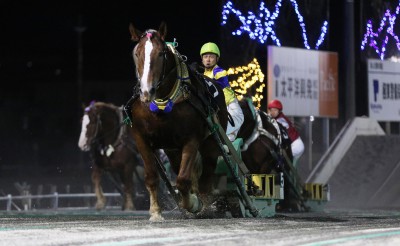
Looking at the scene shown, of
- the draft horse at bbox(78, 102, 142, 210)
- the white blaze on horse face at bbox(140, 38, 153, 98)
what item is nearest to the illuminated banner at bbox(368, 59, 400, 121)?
the draft horse at bbox(78, 102, 142, 210)

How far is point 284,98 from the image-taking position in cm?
2336

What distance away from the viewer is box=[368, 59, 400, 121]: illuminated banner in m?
25.3

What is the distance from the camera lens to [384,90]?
Result: 84.5 ft

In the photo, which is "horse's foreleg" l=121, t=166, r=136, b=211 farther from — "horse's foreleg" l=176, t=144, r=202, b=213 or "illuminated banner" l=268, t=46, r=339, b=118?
"horse's foreleg" l=176, t=144, r=202, b=213

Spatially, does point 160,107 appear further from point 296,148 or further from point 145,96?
point 296,148

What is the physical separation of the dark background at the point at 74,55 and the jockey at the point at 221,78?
9.17 metres

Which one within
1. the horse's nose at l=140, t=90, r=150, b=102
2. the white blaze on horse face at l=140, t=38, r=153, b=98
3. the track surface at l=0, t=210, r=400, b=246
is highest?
the white blaze on horse face at l=140, t=38, r=153, b=98

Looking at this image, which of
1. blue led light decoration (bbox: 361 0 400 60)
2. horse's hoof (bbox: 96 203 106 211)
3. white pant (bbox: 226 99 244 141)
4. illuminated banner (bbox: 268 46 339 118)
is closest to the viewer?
white pant (bbox: 226 99 244 141)

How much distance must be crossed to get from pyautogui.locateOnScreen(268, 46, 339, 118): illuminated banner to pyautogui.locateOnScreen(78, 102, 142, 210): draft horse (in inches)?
138

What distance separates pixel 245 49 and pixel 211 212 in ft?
29.8

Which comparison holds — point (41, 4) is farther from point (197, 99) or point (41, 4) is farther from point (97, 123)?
point (197, 99)

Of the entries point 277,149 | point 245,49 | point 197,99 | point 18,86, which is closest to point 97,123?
point 245,49

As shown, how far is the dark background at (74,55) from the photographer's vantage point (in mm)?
24828

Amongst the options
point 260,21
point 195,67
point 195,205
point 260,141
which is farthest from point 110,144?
point 195,205
